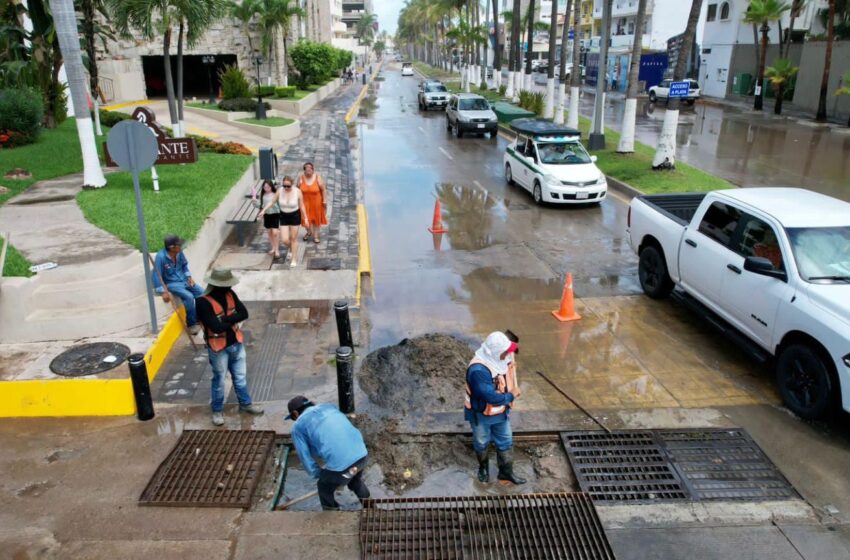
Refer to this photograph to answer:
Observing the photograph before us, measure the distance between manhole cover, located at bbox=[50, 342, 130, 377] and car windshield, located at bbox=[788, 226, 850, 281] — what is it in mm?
7481

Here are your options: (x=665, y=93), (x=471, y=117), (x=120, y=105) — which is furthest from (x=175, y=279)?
(x=665, y=93)

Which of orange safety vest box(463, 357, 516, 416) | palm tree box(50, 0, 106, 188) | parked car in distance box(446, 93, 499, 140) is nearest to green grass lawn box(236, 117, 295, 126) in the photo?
parked car in distance box(446, 93, 499, 140)

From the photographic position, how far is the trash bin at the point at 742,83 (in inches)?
1667

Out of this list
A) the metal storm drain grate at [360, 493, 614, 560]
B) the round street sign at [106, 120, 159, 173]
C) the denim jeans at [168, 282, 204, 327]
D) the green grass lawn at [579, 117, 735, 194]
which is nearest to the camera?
the metal storm drain grate at [360, 493, 614, 560]

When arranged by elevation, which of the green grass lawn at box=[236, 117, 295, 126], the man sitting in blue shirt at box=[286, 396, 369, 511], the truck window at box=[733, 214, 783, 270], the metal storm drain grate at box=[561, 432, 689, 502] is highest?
the green grass lawn at box=[236, 117, 295, 126]

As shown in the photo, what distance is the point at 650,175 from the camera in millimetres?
17812

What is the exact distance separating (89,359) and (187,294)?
1419mm

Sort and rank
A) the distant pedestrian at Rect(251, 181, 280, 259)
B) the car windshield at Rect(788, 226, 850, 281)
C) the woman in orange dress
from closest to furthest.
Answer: the car windshield at Rect(788, 226, 850, 281), the distant pedestrian at Rect(251, 181, 280, 259), the woman in orange dress

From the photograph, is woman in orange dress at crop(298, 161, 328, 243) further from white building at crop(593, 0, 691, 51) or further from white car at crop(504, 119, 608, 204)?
white building at crop(593, 0, 691, 51)

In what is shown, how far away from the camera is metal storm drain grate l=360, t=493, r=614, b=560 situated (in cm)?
477

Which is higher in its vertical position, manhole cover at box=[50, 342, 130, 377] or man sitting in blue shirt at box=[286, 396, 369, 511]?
man sitting in blue shirt at box=[286, 396, 369, 511]

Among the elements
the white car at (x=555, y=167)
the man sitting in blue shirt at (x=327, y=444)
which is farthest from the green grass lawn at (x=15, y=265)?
the white car at (x=555, y=167)

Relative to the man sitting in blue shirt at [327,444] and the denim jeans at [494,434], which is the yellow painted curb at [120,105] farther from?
the denim jeans at [494,434]

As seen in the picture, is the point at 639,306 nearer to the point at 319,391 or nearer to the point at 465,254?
the point at 465,254
